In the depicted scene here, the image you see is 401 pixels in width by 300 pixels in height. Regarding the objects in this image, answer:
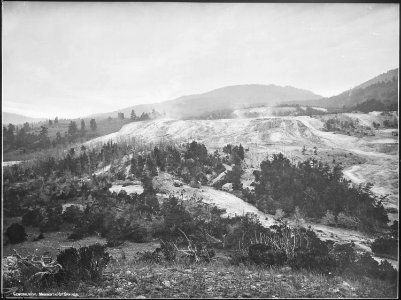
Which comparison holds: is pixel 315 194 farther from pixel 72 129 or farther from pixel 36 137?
pixel 36 137

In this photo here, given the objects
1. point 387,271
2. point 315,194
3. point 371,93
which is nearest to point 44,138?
point 315,194

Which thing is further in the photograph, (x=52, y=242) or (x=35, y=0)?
(x=52, y=242)

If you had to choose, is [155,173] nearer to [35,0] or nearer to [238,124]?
[238,124]

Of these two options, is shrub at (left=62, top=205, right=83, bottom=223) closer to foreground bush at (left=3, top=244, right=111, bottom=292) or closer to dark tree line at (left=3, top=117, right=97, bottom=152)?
foreground bush at (left=3, top=244, right=111, bottom=292)

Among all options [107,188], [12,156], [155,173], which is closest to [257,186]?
[155,173]

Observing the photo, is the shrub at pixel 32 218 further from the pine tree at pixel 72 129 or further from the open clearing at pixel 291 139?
the pine tree at pixel 72 129

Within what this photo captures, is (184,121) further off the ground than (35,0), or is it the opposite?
(35,0)

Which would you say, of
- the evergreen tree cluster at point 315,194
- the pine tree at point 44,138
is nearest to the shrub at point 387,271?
the evergreen tree cluster at point 315,194

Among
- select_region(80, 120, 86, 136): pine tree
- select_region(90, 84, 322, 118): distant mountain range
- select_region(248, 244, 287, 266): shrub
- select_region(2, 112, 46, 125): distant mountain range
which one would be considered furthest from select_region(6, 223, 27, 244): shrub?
select_region(248, 244, 287, 266): shrub
